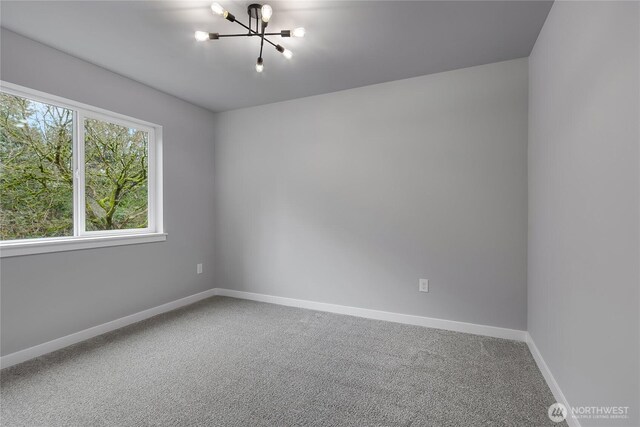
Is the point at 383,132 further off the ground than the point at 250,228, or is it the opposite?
the point at 383,132

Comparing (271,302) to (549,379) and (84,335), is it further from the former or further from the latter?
(549,379)

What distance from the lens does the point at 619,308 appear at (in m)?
1.16

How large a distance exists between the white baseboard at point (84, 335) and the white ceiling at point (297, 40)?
2343 millimetres

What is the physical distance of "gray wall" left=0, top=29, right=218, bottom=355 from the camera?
2.24 metres

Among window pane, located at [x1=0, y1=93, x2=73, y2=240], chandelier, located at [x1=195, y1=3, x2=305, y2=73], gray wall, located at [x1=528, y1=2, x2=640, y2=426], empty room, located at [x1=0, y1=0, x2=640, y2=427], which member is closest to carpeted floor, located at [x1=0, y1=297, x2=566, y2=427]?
empty room, located at [x1=0, y1=0, x2=640, y2=427]

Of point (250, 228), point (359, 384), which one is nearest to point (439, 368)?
point (359, 384)

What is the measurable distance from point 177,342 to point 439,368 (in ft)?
6.94

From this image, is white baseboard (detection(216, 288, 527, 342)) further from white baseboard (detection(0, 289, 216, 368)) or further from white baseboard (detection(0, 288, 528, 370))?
white baseboard (detection(0, 289, 216, 368))

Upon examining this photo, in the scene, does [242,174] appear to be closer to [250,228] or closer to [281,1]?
[250,228]

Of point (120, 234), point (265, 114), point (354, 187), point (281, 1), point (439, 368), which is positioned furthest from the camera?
point (265, 114)

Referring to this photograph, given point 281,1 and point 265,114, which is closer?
point 281,1

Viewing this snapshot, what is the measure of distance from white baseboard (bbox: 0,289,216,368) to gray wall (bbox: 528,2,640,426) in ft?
11.4

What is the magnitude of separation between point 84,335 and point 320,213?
7.99ft

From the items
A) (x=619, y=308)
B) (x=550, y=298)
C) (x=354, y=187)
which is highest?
(x=354, y=187)
